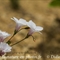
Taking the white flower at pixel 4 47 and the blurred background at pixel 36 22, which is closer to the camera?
the white flower at pixel 4 47

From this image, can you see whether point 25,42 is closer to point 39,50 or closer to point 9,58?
point 39,50

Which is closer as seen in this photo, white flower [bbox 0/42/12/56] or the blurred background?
white flower [bbox 0/42/12/56]

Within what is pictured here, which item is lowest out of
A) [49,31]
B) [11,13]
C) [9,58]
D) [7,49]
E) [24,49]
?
[7,49]

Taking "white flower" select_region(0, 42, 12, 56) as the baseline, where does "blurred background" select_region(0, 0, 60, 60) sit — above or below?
above

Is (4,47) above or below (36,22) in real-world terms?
below

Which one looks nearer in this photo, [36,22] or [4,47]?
[4,47]

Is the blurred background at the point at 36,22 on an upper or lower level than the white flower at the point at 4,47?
upper

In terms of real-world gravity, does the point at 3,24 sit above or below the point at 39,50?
above

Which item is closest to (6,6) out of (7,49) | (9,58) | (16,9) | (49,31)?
(16,9)
